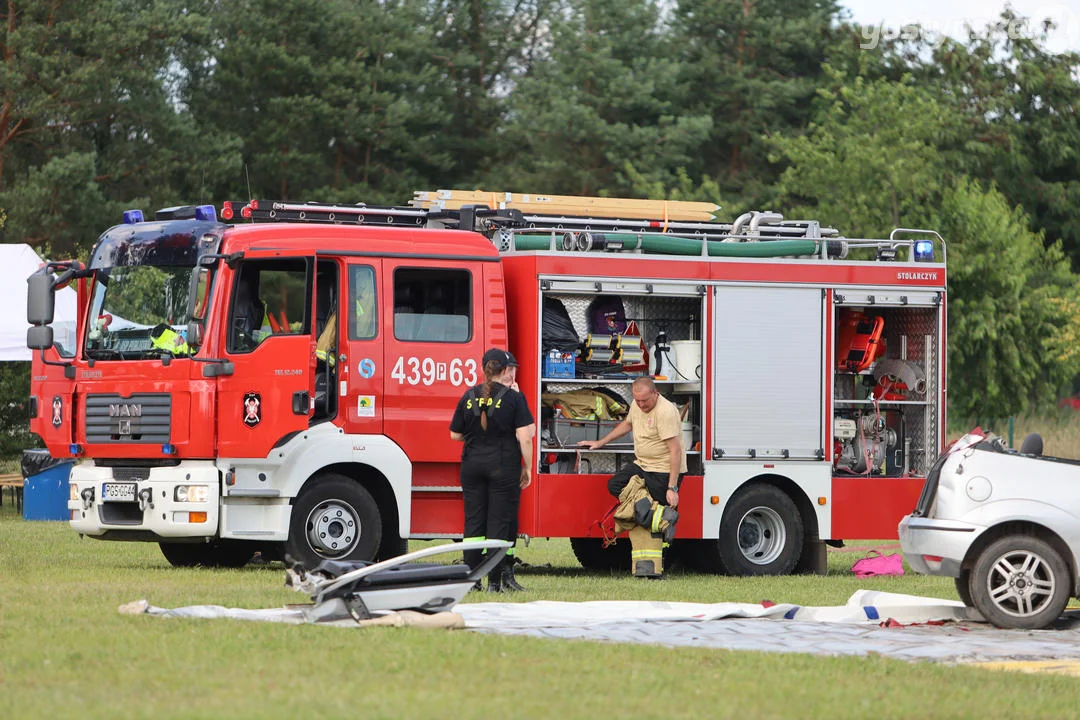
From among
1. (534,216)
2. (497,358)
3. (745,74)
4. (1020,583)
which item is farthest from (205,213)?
(745,74)

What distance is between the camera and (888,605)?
39.6 ft

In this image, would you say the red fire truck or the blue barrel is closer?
the red fire truck

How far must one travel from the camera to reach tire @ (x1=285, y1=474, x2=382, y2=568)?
48.8 feet

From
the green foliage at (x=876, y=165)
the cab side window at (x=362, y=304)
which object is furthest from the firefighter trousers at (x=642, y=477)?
the green foliage at (x=876, y=165)

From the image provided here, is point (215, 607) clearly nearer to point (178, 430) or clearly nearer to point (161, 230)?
point (178, 430)

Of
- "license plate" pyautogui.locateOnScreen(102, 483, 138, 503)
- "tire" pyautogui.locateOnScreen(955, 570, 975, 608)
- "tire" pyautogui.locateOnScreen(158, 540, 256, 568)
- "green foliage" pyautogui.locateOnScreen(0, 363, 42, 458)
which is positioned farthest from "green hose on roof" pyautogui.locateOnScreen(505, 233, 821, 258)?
"green foliage" pyautogui.locateOnScreen(0, 363, 42, 458)

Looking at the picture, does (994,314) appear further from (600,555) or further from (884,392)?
(600,555)

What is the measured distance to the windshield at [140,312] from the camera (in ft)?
48.4

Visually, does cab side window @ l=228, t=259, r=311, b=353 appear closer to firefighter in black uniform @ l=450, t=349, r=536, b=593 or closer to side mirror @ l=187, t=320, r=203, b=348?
side mirror @ l=187, t=320, r=203, b=348

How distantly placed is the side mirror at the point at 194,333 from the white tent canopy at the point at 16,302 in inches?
399

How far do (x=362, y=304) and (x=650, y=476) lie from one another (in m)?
Result: 2.88

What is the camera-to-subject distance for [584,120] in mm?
48812

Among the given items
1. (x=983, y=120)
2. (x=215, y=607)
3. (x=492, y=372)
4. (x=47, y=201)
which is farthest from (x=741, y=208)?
(x=215, y=607)

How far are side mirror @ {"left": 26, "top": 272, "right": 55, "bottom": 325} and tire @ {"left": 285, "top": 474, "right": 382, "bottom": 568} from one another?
2514mm
